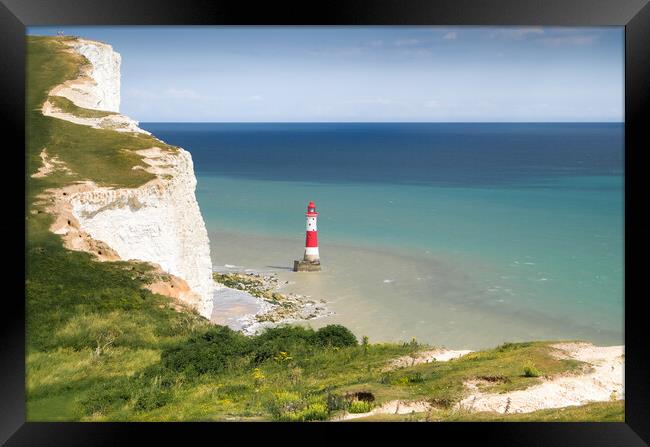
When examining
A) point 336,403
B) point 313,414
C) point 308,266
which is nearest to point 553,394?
point 336,403

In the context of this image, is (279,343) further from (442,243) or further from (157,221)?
(442,243)

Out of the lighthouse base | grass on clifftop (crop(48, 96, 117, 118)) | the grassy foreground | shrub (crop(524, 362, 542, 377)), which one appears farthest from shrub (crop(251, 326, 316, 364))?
the lighthouse base

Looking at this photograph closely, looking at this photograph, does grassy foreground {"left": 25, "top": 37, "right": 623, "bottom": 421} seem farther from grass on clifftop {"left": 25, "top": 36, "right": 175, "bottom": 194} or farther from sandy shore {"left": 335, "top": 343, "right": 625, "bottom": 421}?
grass on clifftop {"left": 25, "top": 36, "right": 175, "bottom": 194}

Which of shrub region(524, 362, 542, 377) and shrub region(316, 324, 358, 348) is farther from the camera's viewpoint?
shrub region(316, 324, 358, 348)

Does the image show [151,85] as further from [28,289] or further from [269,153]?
[28,289]

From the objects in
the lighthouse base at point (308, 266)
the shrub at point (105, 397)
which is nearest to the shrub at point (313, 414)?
the shrub at point (105, 397)

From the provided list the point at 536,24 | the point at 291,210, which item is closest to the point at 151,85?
the point at 291,210
